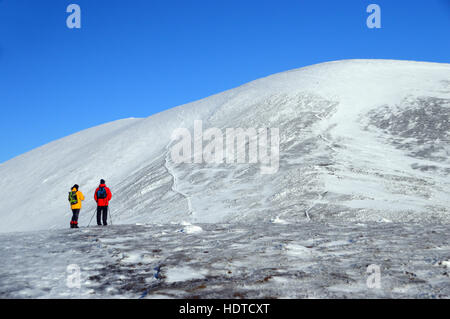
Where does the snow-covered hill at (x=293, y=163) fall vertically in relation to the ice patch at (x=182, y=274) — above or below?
above

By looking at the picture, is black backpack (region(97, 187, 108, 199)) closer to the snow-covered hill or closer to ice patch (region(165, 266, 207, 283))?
the snow-covered hill

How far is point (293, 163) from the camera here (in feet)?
65.0

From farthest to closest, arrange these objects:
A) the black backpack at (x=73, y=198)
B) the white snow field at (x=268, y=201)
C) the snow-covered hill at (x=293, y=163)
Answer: the snow-covered hill at (x=293, y=163)
the black backpack at (x=73, y=198)
the white snow field at (x=268, y=201)

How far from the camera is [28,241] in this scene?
9555mm

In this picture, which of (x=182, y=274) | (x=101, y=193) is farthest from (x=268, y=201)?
(x=182, y=274)

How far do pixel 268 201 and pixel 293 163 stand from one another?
4.06m

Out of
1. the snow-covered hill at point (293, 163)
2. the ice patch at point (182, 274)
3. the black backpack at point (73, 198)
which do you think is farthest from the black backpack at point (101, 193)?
the ice patch at point (182, 274)

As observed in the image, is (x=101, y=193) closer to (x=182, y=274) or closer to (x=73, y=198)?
(x=73, y=198)

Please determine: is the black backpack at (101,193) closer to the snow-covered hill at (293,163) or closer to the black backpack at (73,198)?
the black backpack at (73,198)

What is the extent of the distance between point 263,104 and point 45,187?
20016mm

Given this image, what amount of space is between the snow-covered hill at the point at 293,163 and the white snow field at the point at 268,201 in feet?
0.40

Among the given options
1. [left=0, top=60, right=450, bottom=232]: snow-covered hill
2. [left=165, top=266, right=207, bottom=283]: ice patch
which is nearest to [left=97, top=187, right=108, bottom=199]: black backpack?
[left=0, top=60, right=450, bottom=232]: snow-covered hill

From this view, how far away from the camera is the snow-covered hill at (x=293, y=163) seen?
15.5 meters
